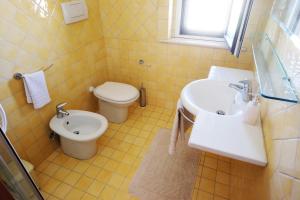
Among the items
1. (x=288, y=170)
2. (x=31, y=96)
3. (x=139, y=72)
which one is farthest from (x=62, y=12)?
(x=288, y=170)

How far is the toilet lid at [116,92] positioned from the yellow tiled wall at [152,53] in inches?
12.0

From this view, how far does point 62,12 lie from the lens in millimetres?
1711

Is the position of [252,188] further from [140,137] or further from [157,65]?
[157,65]

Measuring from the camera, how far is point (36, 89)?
154 centimetres

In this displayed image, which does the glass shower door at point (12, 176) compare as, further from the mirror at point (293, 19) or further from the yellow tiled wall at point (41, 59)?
the mirror at point (293, 19)

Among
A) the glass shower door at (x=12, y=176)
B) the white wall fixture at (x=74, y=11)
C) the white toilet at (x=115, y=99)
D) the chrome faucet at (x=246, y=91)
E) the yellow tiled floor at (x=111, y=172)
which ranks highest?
the white wall fixture at (x=74, y=11)

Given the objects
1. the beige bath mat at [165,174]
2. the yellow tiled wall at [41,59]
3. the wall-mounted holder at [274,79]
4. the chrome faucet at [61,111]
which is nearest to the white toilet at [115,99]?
the yellow tiled wall at [41,59]

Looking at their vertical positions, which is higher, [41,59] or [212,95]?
[41,59]

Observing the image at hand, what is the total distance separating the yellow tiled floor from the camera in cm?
158

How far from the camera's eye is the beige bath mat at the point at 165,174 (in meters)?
1.57

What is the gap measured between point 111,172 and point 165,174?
500 millimetres

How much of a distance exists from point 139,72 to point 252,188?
1.81m

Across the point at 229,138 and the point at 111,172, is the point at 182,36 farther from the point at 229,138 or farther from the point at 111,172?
the point at 111,172

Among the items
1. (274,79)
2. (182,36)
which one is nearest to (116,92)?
(182,36)
